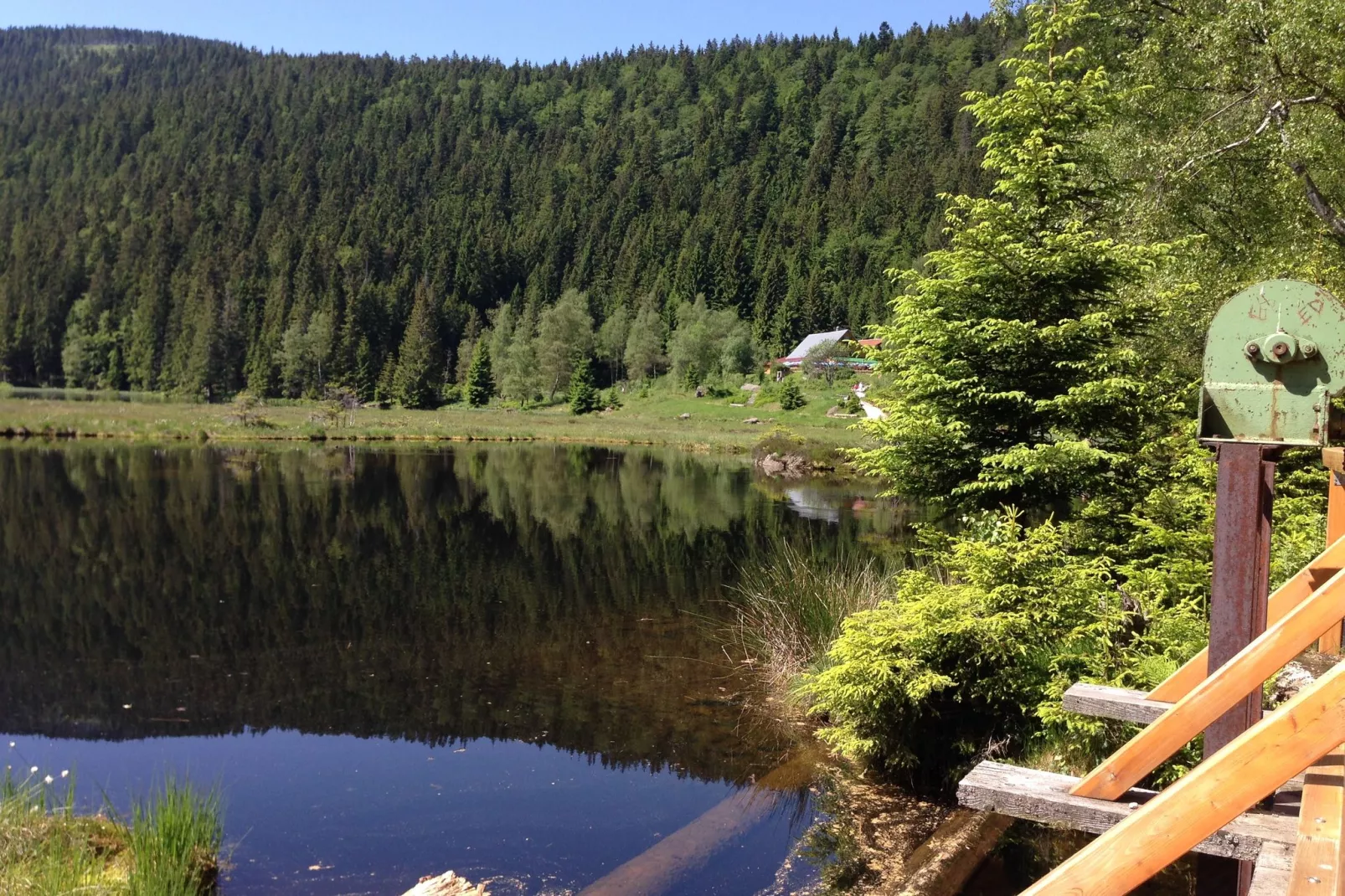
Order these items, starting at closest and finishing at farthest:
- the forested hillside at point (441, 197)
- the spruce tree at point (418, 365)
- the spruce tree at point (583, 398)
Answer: the spruce tree at point (583, 398) < the spruce tree at point (418, 365) < the forested hillside at point (441, 197)

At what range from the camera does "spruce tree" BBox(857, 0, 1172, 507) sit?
28.5 feet

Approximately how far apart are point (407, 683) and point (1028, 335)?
7.64 meters

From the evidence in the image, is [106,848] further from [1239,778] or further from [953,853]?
[1239,778]

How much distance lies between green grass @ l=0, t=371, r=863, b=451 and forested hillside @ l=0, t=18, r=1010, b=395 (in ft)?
63.2

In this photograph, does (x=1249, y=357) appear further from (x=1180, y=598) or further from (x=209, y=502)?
(x=209, y=502)

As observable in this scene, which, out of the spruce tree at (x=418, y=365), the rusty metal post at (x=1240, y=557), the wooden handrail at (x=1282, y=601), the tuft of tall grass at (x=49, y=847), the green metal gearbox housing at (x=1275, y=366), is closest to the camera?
the green metal gearbox housing at (x=1275, y=366)

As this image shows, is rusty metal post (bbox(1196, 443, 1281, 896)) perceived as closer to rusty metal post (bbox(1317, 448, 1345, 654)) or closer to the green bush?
rusty metal post (bbox(1317, 448, 1345, 654))

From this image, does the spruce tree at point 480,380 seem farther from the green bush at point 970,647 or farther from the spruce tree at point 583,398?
the green bush at point 970,647

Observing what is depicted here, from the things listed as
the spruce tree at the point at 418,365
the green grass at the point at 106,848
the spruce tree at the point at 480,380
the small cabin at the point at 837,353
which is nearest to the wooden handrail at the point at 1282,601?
the green grass at the point at 106,848

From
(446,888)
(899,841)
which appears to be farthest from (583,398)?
(446,888)

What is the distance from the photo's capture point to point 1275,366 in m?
3.14

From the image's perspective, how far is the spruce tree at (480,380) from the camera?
8819 cm

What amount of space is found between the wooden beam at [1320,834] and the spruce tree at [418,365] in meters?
86.3

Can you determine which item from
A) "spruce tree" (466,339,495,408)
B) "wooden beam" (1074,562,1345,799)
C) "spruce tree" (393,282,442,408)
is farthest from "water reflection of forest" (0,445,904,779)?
"spruce tree" (466,339,495,408)
